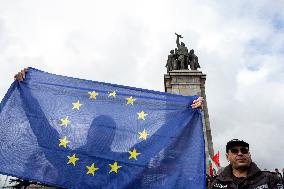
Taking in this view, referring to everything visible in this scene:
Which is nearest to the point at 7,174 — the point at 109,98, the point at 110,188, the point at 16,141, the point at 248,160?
the point at 16,141

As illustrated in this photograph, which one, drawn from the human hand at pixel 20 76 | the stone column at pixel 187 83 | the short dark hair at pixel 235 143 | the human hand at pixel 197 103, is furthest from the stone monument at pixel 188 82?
the short dark hair at pixel 235 143

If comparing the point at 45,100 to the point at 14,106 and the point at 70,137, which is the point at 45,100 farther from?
the point at 70,137

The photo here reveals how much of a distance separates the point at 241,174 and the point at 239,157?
0.17 metres

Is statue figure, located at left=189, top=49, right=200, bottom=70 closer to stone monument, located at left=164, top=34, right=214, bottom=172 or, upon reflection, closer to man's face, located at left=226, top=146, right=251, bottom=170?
stone monument, located at left=164, top=34, right=214, bottom=172

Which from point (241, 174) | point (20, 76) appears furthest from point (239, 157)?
point (20, 76)

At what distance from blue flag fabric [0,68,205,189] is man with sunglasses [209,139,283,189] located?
5.95 ft

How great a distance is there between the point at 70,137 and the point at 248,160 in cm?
343

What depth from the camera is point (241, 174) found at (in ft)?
12.7

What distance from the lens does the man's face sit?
3865 mm

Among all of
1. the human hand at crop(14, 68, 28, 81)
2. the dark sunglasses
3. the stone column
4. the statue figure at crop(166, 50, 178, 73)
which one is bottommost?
the dark sunglasses

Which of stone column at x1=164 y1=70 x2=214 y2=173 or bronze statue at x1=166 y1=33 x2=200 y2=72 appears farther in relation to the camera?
bronze statue at x1=166 y1=33 x2=200 y2=72

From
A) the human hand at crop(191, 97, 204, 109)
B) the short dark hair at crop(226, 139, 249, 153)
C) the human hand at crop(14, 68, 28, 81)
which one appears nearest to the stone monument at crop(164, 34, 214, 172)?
the human hand at crop(191, 97, 204, 109)

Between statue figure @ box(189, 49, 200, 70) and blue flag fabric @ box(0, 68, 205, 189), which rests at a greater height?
statue figure @ box(189, 49, 200, 70)

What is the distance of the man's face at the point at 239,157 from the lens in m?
3.87
